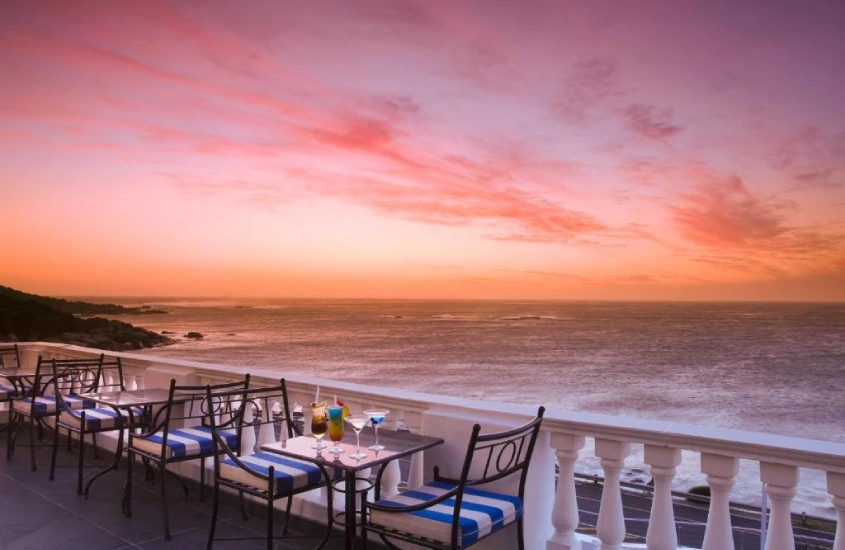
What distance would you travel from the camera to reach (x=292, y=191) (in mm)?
Answer: 29266

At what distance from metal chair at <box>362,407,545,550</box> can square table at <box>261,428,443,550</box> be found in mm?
185

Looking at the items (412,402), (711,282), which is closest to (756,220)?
(711,282)

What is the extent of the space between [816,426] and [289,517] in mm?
76725

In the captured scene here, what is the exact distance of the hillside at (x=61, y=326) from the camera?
48.2 metres

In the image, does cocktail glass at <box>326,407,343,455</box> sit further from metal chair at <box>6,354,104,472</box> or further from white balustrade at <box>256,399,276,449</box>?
metal chair at <box>6,354,104,472</box>

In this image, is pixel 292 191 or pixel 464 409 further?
pixel 292 191

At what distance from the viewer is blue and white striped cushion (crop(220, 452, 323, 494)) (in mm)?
3557

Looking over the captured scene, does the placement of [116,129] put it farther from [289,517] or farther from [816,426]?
[816,426]

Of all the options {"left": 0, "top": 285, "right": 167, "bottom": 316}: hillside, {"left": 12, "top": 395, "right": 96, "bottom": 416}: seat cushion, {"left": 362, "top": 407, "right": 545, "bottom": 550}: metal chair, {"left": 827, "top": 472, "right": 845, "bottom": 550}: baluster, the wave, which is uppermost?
{"left": 827, "top": 472, "right": 845, "bottom": 550}: baluster

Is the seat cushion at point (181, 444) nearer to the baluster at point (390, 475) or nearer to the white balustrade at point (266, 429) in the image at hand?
the white balustrade at point (266, 429)

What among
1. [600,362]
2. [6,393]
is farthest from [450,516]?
[600,362]

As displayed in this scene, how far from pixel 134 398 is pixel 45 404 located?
1.68 meters

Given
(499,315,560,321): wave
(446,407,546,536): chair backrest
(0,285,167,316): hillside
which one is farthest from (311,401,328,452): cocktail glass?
(499,315,560,321): wave

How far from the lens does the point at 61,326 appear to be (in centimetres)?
6425
